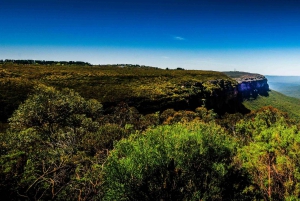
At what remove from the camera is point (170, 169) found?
20094mm

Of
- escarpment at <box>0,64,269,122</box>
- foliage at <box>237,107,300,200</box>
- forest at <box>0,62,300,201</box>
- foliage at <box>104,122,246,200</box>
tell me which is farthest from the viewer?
escarpment at <box>0,64,269,122</box>

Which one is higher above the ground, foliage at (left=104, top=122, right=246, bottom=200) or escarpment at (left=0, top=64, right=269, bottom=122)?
foliage at (left=104, top=122, right=246, bottom=200)

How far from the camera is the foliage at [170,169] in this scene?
18844 mm

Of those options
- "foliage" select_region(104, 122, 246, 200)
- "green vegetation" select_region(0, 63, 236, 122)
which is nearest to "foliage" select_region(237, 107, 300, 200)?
"foliage" select_region(104, 122, 246, 200)

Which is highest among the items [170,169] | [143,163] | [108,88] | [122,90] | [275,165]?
[143,163]

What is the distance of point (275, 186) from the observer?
22.7m

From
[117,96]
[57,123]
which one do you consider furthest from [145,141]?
[117,96]

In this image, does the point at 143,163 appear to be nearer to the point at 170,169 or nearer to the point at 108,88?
the point at 170,169

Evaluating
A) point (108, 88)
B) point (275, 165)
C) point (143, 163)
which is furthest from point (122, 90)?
point (143, 163)

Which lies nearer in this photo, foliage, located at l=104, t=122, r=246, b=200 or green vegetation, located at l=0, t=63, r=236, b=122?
foliage, located at l=104, t=122, r=246, b=200

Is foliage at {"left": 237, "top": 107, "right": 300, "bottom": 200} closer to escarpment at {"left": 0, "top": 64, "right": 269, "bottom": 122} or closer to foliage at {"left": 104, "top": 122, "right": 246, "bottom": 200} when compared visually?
foliage at {"left": 104, "top": 122, "right": 246, "bottom": 200}

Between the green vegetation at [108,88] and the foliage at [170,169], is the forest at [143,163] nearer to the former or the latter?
the foliage at [170,169]

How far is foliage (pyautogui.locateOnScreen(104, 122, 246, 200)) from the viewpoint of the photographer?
1884 centimetres

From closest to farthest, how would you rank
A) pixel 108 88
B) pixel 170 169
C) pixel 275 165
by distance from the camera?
pixel 170 169, pixel 275 165, pixel 108 88
